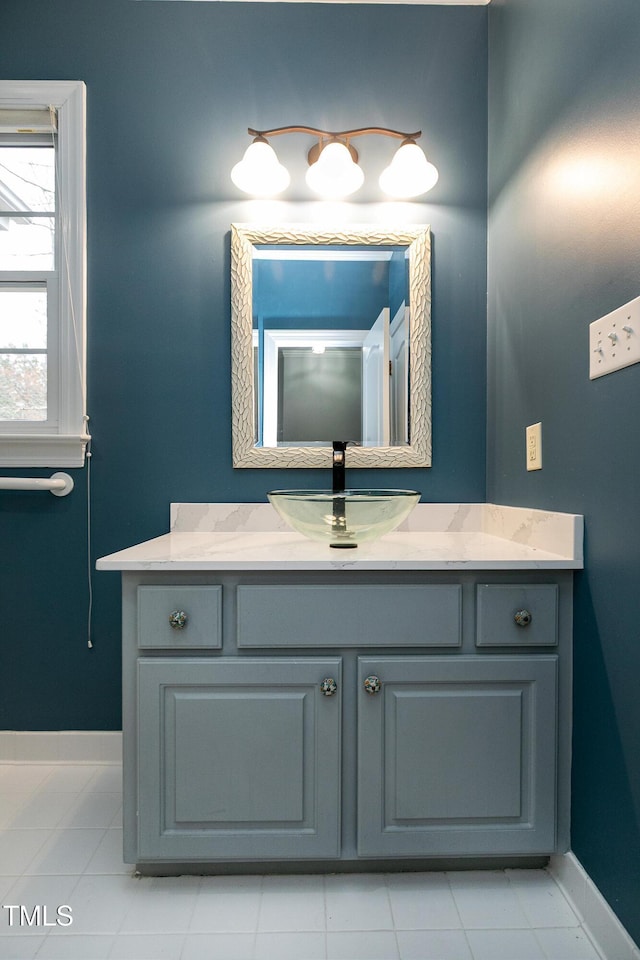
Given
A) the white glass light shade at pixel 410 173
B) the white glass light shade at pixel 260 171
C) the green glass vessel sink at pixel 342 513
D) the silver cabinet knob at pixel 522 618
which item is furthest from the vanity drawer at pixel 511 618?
the white glass light shade at pixel 260 171

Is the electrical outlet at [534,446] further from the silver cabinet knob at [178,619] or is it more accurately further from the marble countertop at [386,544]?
the silver cabinet knob at [178,619]

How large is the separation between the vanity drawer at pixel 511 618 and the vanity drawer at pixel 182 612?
591mm

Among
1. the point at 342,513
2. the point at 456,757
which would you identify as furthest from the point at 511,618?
the point at 342,513

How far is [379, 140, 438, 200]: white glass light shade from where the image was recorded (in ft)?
5.60

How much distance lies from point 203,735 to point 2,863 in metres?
0.63

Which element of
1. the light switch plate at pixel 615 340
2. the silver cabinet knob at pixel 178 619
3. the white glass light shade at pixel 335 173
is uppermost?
the white glass light shade at pixel 335 173

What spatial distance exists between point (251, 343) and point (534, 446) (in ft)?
2.98

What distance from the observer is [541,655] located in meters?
1.29

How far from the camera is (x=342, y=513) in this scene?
1.40m

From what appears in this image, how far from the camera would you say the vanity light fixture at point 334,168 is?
66.7 inches

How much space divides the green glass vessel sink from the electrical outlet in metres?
0.33

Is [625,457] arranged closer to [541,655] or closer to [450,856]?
[541,655]

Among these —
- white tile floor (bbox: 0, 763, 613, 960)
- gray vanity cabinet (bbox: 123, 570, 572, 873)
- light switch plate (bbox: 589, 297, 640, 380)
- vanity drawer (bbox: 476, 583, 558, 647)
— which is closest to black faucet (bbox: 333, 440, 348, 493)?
gray vanity cabinet (bbox: 123, 570, 572, 873)

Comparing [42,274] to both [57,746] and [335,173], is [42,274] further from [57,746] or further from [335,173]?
[57,746]
